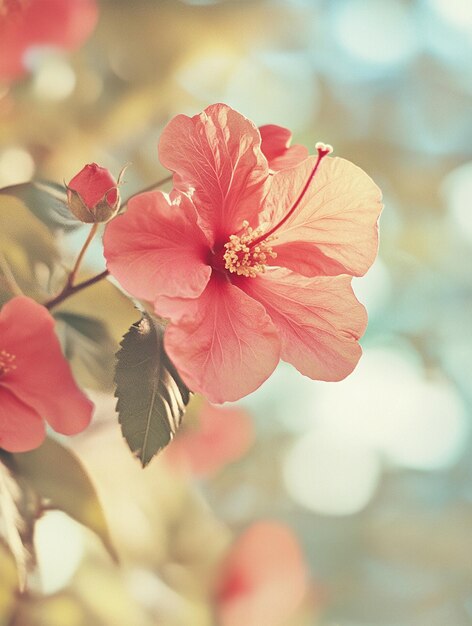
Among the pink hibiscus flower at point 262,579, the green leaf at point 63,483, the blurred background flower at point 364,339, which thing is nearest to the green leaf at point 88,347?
the green leaf at point 63,483

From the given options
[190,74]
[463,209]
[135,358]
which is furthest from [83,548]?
[463,209]

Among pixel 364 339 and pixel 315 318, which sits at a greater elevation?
pixel 315 318

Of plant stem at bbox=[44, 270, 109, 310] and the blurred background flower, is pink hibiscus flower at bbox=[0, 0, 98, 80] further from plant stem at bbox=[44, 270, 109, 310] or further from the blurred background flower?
plant stem at bbox=[44, 270, 109, 310]

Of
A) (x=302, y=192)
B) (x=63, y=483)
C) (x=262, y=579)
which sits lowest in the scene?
(x=262, y=579)

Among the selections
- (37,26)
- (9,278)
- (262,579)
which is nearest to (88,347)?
(9,278)

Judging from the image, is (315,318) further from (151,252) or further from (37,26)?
(37,26)

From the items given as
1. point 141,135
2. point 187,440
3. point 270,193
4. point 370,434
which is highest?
point 270,193

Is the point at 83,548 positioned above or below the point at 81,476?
below

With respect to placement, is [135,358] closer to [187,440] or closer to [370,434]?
[187,440]
